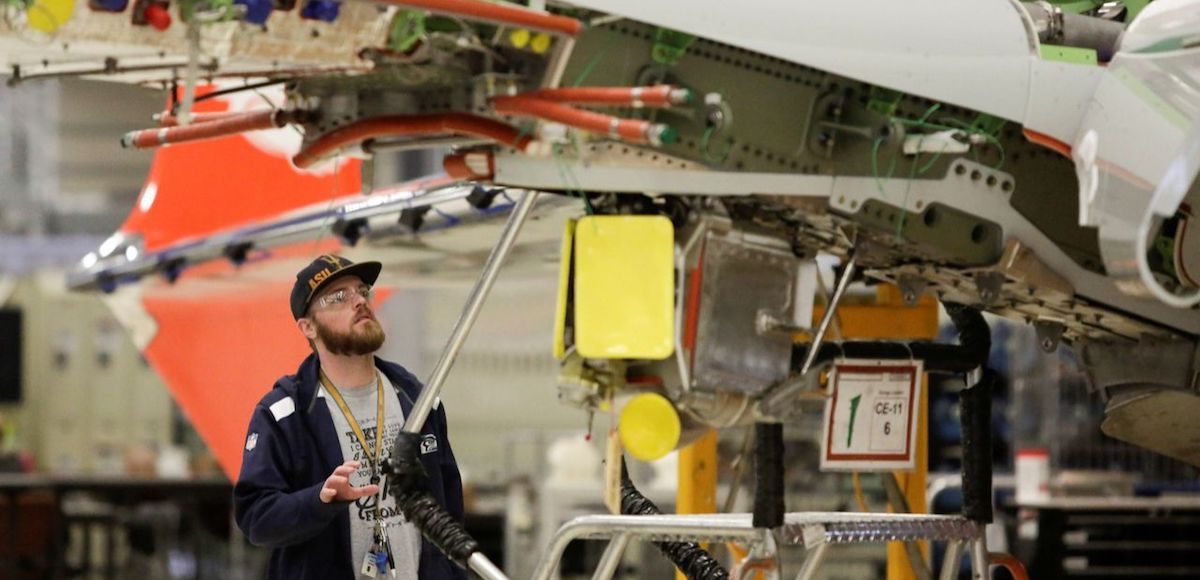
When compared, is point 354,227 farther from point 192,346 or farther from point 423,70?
point 423,70

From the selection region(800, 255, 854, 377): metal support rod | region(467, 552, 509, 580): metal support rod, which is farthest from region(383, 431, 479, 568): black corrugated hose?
region(800, 255, 854, 377): metal support rod

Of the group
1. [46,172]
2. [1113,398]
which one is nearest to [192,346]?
[1113,398]

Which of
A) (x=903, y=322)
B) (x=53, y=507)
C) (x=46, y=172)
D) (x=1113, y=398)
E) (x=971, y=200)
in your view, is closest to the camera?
(x=971, y=200)

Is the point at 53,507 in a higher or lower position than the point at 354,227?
lower

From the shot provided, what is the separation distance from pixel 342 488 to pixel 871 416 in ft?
4.22

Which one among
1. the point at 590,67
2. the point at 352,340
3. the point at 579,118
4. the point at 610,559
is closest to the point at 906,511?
the point at 610,559

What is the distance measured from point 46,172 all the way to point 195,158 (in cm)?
854

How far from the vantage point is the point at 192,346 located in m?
10.3

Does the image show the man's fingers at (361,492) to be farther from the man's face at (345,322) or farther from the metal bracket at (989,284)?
the metal bracket at (989,284)

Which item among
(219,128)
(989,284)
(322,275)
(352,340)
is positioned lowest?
(352,340)

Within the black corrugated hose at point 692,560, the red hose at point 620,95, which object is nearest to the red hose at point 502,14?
the red hose at point 620,95

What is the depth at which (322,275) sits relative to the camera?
4.88m

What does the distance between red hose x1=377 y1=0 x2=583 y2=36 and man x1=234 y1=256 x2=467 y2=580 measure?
153 centimetres

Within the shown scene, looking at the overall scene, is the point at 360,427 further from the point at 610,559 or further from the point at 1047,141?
the point at 1047,141
